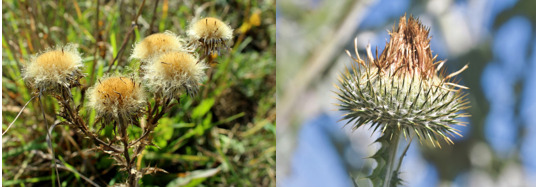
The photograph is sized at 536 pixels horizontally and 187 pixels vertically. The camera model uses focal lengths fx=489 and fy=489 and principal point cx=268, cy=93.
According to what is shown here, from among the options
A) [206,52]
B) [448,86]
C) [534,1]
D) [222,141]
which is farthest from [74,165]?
[534,1]

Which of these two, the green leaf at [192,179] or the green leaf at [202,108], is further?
the green leaf at [202,108]

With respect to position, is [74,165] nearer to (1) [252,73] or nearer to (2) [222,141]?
(2) [222,141]

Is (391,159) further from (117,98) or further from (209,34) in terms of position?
(117,98)

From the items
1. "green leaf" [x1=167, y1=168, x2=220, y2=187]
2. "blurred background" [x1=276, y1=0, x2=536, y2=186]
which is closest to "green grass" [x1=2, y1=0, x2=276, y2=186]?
"green leaf" [x1=167, y1=168, x2=220, y2=187]

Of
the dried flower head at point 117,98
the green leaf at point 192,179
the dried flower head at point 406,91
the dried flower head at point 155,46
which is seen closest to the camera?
the dried flower head at point 117,98

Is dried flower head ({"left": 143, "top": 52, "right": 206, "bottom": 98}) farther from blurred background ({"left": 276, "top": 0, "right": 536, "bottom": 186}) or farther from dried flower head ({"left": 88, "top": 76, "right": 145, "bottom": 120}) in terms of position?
blurred background ({"left": 276, "top": 0, "right": 536, "bottom": 186})

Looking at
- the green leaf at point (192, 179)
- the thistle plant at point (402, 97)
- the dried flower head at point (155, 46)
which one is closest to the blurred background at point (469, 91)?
the thistle plant at point (402, 97)

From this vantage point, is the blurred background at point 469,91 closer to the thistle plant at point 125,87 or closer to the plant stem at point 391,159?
the plant stem at point 391,159
